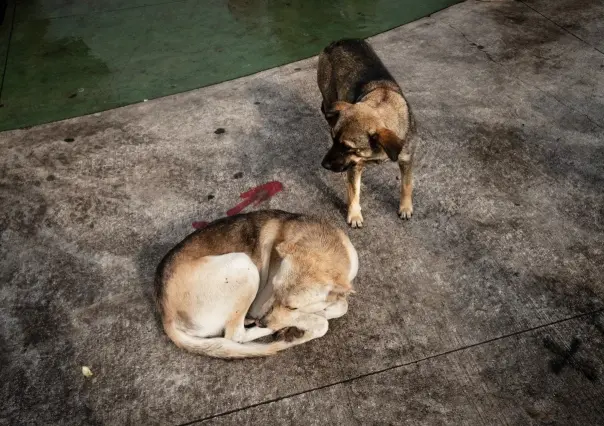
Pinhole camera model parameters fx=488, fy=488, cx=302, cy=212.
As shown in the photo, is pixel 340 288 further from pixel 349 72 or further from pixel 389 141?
pixel 349 72

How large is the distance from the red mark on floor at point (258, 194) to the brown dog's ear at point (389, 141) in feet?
4.71

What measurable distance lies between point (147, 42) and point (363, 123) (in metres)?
5.32

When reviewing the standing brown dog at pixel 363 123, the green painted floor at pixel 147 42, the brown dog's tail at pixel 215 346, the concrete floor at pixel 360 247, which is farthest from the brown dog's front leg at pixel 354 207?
the green painted floor at pixel 147 42

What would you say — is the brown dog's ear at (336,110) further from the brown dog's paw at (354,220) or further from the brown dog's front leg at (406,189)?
the brown dog's paw at (354,220)

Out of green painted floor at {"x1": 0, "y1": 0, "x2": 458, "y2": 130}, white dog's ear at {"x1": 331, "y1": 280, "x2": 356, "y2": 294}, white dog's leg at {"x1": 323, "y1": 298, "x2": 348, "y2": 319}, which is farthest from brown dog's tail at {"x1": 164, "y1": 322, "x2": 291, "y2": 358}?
green painted floor at {"x1": 0, "y1": 0, "x2": 458, "y2": 130}

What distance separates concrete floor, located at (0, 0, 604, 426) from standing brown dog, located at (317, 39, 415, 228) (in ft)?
1.36

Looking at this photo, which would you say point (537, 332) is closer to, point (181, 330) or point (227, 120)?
point (181, 330)

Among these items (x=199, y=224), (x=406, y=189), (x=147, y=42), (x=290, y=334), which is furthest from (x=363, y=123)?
(x=147, y=42)

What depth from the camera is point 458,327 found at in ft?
11.9

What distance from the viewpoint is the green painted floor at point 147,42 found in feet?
21.9

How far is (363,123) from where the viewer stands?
3869 millimetres

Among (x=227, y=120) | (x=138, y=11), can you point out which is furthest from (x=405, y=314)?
(x=138, y=11)

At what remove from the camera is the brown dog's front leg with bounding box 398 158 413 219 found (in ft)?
14.1

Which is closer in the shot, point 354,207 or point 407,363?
point 407,363
